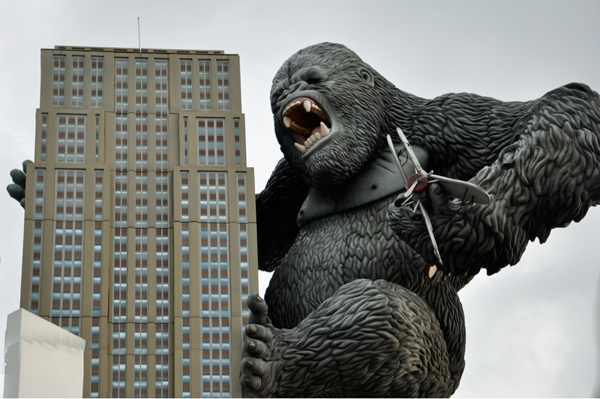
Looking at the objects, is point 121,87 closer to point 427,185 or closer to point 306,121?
point 306,121

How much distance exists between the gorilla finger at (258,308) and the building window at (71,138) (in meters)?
2.45

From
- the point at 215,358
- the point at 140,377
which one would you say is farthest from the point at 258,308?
the point at 140,377

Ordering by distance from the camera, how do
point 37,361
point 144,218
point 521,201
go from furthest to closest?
point 144,218, point 521,201, point 37,361

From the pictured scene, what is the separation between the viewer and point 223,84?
11906 millimetres

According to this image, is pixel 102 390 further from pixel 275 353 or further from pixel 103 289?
pixel 275 353

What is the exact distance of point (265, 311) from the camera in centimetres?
1032

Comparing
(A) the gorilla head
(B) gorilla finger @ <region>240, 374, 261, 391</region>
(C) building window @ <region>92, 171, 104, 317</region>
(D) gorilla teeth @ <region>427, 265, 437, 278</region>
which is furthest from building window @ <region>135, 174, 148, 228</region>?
(D) gorilla teeth @ <region>427, 265, 437, 278</region>

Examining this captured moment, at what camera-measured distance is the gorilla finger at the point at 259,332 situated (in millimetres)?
10055

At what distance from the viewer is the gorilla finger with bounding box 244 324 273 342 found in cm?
1005

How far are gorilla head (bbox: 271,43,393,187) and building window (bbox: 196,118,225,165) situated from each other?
2.48ft

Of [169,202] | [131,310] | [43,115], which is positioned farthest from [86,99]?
[131,310]

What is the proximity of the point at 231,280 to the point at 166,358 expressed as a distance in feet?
3.09

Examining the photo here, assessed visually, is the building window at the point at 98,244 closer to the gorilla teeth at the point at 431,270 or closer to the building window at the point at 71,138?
the building window at the point at 71,138

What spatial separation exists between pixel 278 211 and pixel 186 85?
1605mm
